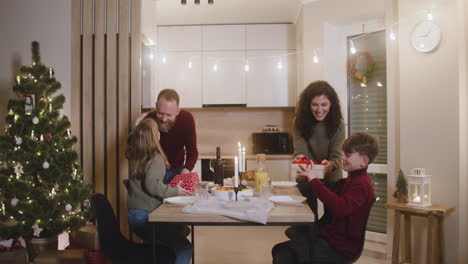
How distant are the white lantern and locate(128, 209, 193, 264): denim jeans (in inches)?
71.0

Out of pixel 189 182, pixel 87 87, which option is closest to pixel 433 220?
pixel 189 182

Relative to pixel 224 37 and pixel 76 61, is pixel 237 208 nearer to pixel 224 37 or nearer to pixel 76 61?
pixel 76 61

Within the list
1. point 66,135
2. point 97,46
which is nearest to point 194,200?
point 66,135

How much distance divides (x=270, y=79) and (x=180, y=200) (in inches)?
139

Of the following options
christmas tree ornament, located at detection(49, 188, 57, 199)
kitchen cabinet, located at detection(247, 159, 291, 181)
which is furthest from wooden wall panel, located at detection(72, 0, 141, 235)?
kitchen cabinet, located at detection(247, 159, 291, 181)

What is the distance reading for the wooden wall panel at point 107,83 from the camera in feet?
12.6

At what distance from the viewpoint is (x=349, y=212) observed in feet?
6.66

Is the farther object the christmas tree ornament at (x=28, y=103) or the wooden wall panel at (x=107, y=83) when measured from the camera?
the wooden wall panel at (x=107, y=83)

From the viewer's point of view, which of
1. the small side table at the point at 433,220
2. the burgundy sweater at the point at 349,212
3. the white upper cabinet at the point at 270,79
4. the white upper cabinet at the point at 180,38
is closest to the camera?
the burgundy sweater at the point at 349,212

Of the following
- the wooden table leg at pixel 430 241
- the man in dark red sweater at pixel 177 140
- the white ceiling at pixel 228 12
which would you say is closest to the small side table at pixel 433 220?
the wooden table leg at pixel 430 241

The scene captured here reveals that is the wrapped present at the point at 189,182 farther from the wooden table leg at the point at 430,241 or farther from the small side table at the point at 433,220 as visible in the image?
the wooden table leg at the point at 430,241

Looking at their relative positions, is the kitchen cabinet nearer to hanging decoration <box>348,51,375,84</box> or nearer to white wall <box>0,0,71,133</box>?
hanging decoration <box>348,51,375,84</box>

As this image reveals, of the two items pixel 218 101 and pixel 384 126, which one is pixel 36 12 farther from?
pixel 384 126

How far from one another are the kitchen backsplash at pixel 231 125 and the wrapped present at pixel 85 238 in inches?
104
